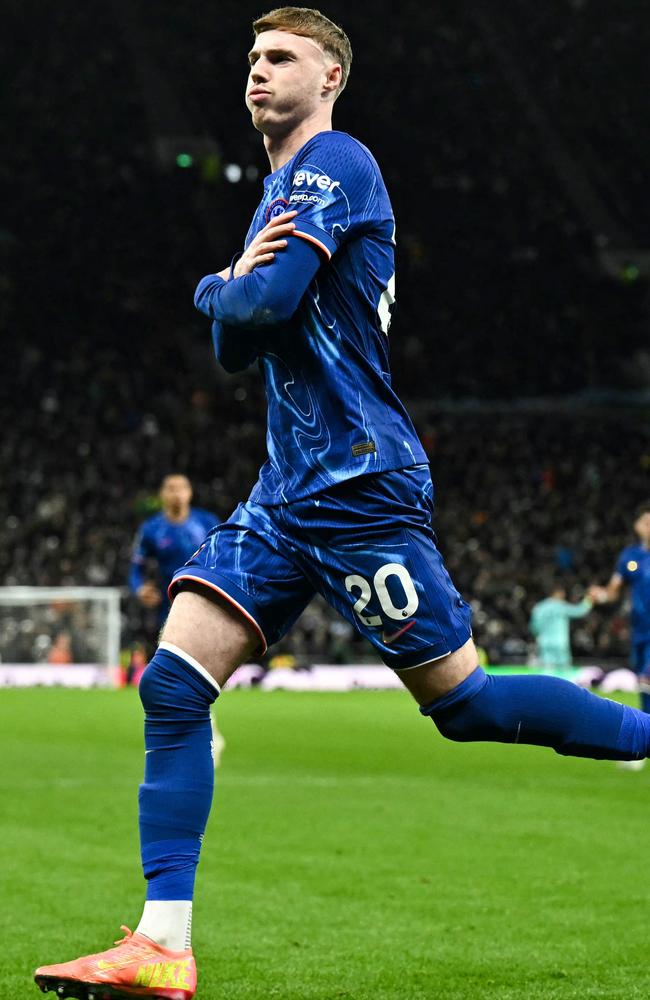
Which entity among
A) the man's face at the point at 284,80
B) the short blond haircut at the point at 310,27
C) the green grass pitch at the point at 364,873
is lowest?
the green grass pitch at the point at 364,873

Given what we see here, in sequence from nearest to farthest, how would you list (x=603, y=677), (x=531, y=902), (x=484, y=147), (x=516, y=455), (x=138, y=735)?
(x=531, y=902), (x=138, y=735), (x=603, y=677), (x=516, y=455), (x=484, y=147)

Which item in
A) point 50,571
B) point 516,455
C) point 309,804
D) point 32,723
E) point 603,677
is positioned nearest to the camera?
point 309,804

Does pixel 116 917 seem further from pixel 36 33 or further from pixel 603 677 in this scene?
pixel 36 33

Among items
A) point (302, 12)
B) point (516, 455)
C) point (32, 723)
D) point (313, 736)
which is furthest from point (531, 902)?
point (516, 455)

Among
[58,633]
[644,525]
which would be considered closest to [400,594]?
[644,525]

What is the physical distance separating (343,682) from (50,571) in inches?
246

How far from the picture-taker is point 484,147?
37000 millimetres

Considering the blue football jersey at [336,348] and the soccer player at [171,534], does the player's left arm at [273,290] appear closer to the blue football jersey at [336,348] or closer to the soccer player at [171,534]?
the blue football jersey at [336,348]

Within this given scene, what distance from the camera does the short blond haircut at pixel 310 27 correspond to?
12.8 feet

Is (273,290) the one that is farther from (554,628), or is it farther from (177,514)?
(554,628)

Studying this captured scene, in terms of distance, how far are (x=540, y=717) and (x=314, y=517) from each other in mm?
794

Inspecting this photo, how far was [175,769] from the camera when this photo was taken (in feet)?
11.9

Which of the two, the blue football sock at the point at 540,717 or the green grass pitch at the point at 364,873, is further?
the green grass pitch at the point at 364,873

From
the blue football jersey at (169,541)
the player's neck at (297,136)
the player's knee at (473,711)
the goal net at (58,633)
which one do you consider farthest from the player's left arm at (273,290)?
the goal net at (58,633)
